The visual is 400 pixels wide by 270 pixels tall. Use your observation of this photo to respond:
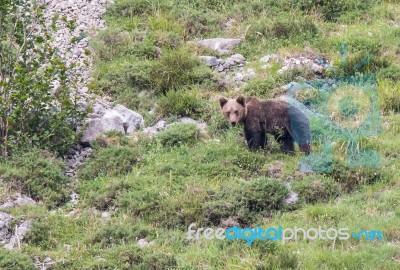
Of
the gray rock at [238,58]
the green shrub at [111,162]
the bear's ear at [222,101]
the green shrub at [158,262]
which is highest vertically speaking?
the bear's ear at [222,101]

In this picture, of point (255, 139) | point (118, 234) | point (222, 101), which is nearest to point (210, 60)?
point (222, 101)

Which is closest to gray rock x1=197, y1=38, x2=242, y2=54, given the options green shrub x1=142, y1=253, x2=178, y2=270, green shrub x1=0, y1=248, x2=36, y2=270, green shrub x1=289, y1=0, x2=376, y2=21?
green shrub x1=289, y1=0, x2=376, y2=21

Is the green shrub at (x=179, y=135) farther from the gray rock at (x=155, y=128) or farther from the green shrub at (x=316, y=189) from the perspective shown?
the green shrub at (x=316, y=189)

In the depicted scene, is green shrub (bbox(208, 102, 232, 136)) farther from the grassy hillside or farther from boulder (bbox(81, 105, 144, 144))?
boulder (bbox(81, 105, 144, 144))

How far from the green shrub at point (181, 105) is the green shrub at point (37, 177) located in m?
2.46

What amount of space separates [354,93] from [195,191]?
3747 millimetres

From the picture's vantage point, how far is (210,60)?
50.6ft

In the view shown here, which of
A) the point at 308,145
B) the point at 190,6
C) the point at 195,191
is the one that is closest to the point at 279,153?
the point at 308,145

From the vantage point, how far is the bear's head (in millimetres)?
13062

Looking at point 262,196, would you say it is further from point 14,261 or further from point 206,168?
point 14,261

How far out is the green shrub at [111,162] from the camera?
12.6 metres

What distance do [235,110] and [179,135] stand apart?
35.1 inches

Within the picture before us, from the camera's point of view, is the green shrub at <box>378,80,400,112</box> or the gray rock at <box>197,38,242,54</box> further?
the gray rock at <box>197,38,242,54</box>

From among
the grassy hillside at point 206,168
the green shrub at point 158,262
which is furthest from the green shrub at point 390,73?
the green shrub at point 158,262
